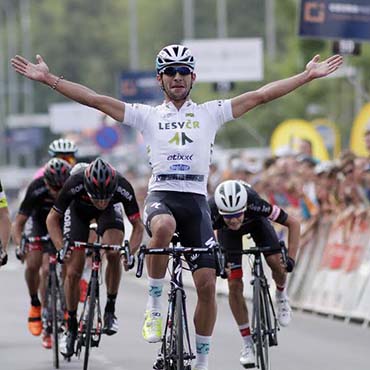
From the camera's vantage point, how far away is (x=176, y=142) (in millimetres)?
12297

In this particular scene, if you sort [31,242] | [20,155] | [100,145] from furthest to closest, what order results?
[20,155] < [100,145] < [31,242]

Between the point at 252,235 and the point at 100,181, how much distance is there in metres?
1.71

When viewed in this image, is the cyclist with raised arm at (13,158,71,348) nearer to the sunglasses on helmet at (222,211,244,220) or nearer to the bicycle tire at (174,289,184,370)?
the sunglasses on helmet at (222,211,244,220)

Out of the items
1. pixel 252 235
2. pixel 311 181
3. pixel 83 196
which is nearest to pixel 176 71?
pixel 83 196

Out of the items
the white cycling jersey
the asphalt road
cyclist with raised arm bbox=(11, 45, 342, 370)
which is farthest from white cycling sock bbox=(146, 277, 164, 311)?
the asphalt road

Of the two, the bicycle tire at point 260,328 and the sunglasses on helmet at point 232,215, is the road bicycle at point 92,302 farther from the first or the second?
the bicycle tire at point 260,328

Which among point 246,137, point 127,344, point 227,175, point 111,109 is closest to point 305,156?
point 227,175

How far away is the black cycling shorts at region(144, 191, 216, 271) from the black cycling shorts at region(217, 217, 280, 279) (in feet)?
7.04

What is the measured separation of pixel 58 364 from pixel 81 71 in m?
109

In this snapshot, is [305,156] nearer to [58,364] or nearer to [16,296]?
[16,296]

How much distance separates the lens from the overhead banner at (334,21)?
25.7m

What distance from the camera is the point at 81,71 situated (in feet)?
404

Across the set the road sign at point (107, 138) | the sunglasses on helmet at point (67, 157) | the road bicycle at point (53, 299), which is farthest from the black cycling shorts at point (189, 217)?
the road sign at point (107, 138)

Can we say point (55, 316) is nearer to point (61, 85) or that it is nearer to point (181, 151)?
point (181, 151)
